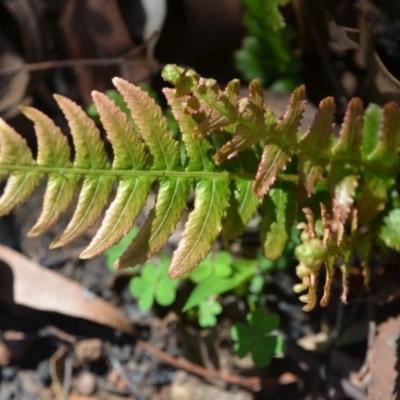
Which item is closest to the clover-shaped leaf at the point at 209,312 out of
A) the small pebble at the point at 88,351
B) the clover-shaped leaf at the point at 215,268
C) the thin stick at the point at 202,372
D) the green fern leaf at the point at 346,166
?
the clover-shaped leaf at the point at 215,268

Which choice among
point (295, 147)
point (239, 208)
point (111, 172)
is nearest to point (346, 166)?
point (295, 147)

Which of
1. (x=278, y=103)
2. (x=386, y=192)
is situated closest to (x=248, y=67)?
(x=278, y=103)

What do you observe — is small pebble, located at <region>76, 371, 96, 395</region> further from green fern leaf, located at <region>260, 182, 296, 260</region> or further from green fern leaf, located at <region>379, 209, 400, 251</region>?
green fern leaf, located at <region>379, 209, 400, 251</region>

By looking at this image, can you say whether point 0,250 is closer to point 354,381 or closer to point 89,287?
point 89,287

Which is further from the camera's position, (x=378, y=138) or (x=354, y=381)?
(x=354, y=381)

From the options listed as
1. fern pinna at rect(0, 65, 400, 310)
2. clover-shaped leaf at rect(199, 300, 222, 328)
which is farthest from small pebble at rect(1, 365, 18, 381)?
fern pinna at rect(0, 65, 400, 310)

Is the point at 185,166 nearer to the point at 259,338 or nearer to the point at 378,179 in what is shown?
the point at 378,179
